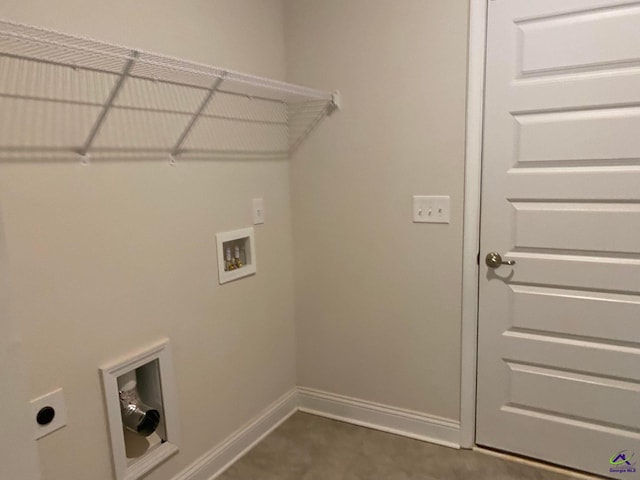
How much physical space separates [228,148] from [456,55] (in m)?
1.07

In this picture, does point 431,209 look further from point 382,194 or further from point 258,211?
point 258,211

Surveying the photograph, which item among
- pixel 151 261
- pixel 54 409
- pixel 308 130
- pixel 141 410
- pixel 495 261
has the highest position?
pixel 308 130

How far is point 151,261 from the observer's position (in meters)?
1.69

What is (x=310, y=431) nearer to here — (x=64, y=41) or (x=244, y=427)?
(x=244, y=427)

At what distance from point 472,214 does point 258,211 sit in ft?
3.26

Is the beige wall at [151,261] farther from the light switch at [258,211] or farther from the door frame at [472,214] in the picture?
the door frame at [472,214]

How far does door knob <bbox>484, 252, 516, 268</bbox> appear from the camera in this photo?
1976 mm

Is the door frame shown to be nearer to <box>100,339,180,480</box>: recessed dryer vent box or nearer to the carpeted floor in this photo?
the carpeted floor

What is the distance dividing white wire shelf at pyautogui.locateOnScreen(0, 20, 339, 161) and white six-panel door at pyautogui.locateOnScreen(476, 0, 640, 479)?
0.88 meters

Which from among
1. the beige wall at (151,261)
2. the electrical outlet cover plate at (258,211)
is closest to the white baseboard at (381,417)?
the beige wall at (151,261)

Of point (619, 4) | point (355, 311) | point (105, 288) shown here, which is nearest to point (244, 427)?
point (355, 311)

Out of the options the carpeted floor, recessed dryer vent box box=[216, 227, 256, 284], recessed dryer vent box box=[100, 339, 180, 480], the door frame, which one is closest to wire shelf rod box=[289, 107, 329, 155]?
recessed dryer vent box box=[216, 227, 256, 284]

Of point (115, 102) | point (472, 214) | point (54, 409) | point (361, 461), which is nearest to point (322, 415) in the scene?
point (361, 461)

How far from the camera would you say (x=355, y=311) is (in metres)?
2.37
